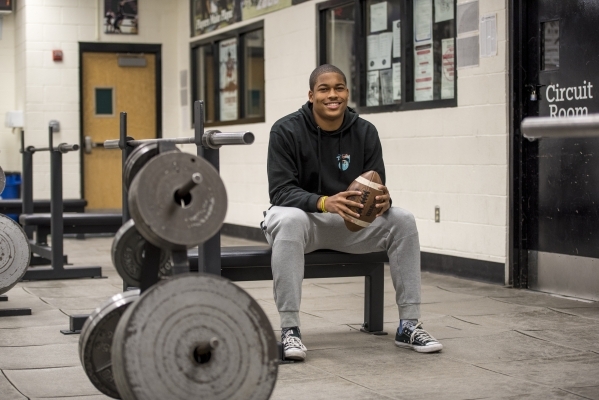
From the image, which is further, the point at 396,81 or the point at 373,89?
the point at 373,89

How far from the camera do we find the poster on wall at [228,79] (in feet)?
30.1

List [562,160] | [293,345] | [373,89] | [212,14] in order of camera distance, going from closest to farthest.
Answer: [293,345] → [562,160] → [373,89] → [212,14]

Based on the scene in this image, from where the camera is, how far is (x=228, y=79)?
9328 mm

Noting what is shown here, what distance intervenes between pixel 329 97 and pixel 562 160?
73.9 inches

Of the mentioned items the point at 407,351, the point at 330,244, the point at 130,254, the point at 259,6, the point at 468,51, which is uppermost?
the point at 259,6

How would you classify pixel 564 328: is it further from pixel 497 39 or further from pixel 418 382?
pixel 497 39

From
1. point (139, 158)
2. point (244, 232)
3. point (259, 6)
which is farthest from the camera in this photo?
point (244, 232)

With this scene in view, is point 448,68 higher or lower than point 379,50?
lower

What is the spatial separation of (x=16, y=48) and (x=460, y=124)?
6458mm

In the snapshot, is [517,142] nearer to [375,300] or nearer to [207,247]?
[375,300]

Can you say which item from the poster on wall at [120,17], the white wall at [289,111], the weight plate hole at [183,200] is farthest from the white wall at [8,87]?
the weight plate hole at [183,200]

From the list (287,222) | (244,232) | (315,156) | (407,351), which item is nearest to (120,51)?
(244,232)

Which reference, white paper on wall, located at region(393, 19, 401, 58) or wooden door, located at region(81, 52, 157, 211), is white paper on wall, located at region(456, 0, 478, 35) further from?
wooden door, located at region(81, 52, 157, 211)

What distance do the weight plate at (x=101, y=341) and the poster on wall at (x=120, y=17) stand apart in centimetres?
815
